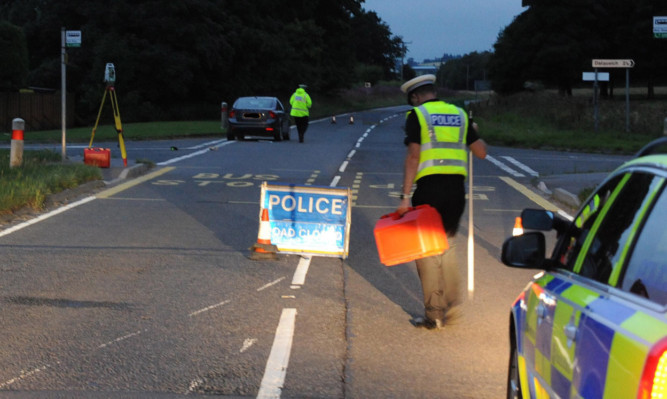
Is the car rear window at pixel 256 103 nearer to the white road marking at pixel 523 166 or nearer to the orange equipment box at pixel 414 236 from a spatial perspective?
the white road marking at pixel 523 166

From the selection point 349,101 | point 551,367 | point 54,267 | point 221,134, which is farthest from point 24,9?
point 551,367

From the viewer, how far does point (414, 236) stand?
7348 mm

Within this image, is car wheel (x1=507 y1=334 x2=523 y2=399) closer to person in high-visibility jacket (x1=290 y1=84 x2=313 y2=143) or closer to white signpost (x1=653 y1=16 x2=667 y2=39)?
white signpost (x1=653 y1=16 x2=667 y2=39)

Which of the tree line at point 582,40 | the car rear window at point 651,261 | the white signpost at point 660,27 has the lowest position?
the car rear window at point 651,261

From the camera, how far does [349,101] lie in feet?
305

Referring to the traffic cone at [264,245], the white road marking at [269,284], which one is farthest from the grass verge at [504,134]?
the white road marking at [269,284]

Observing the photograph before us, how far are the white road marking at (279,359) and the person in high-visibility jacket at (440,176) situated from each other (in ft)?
3.30

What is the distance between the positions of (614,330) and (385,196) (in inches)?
555

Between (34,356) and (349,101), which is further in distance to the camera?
(349,101)

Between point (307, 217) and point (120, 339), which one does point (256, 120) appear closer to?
point (307, 217)

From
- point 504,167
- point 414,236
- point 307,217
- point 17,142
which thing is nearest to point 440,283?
point 414,236

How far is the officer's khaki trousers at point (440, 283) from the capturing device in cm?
750

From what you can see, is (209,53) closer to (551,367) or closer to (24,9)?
(24,9)

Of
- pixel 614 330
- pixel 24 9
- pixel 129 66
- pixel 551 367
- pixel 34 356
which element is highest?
pixel 24 9
